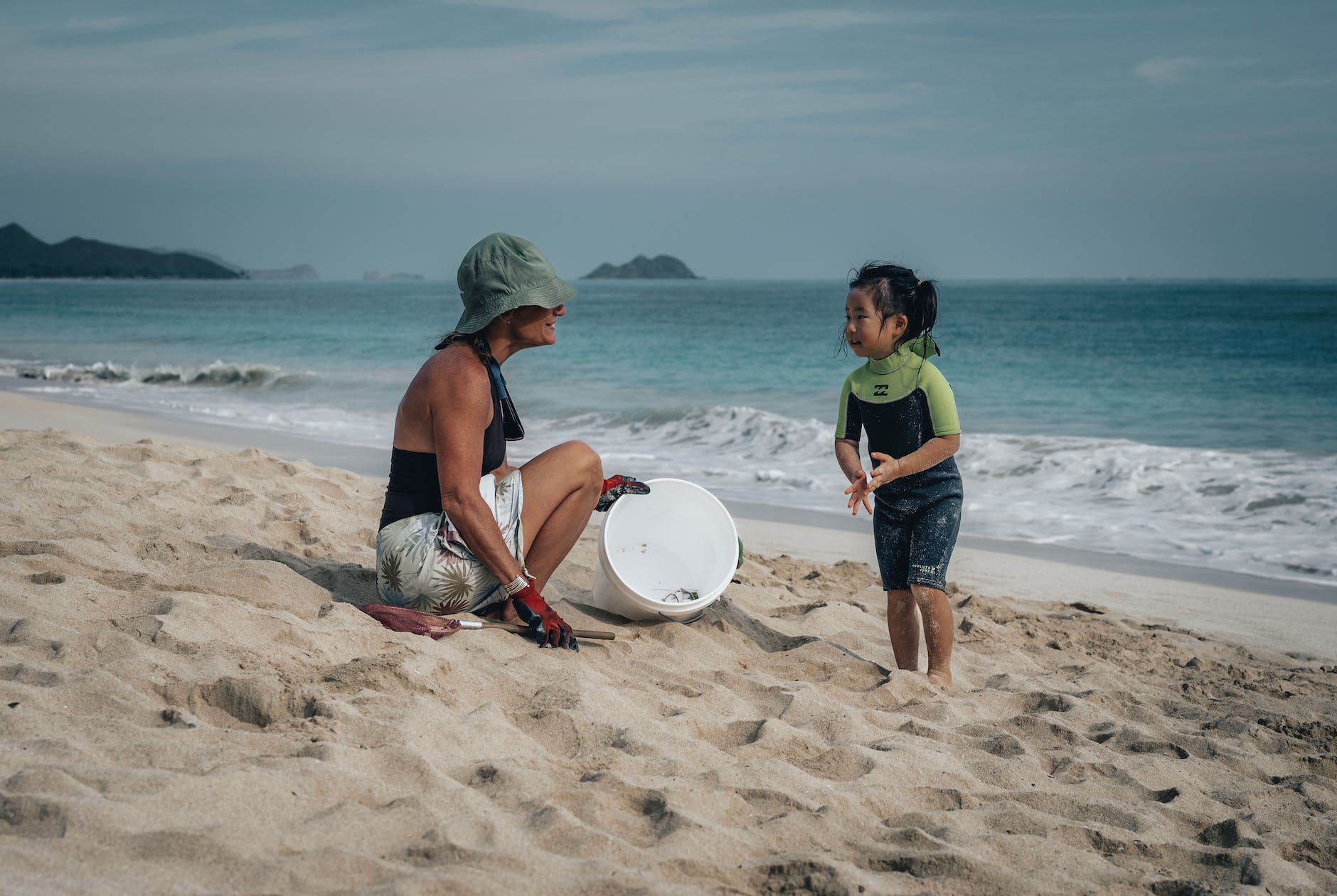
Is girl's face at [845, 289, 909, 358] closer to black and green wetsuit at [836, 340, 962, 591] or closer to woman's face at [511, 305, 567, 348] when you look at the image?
black and green wetsuit at [836, 340, 962, 591]

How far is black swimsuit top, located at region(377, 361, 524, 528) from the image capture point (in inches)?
136

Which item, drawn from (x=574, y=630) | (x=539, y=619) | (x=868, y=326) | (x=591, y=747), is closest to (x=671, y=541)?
(x=574, y=630)

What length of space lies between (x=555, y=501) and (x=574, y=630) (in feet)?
1.54

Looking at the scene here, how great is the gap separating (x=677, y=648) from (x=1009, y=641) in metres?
1.49

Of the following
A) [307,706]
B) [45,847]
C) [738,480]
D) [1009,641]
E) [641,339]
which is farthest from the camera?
[641,339]

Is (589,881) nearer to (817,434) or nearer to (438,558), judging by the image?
(438,558)

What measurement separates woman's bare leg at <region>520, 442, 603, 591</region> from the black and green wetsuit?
936 mm

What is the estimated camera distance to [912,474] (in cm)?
359

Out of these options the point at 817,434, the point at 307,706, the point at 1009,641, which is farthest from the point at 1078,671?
the point at 817,434

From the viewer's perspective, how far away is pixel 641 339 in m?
30.8

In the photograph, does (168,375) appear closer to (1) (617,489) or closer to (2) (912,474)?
(1) (617,489)

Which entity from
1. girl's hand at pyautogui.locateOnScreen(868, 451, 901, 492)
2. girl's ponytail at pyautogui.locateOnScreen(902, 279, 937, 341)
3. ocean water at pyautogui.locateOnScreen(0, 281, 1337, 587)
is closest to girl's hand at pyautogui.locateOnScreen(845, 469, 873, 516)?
girl's hand at pyautogui.locateOnScreen(868, 451, 901, 492)

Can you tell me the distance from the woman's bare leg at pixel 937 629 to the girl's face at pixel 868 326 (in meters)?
0.85

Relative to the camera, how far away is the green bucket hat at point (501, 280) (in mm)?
3281
